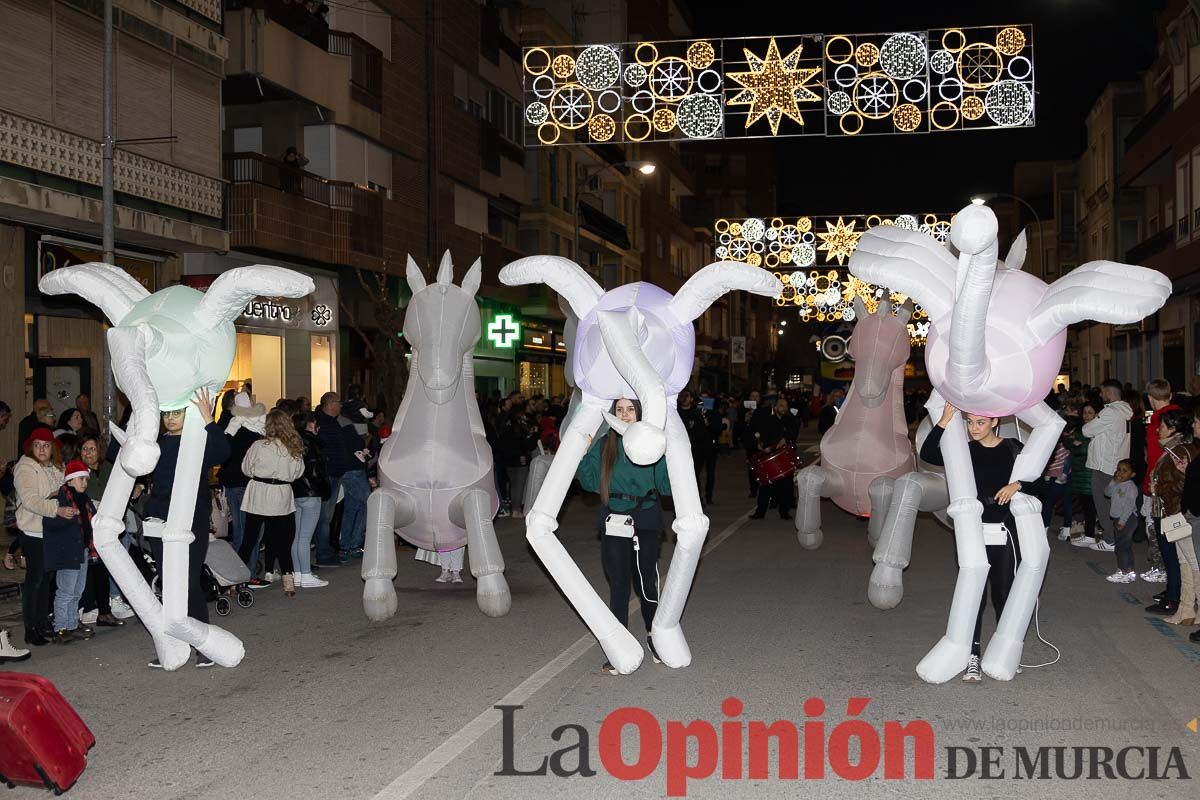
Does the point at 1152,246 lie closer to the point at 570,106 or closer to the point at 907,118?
the point at 907,118

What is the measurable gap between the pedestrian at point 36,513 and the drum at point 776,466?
9762 millimetres

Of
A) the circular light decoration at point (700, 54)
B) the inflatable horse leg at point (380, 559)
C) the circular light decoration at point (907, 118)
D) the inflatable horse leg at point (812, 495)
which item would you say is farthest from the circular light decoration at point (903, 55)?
the inflatable horse leg at point (380, 559)

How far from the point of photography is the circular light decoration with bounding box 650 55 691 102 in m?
16.2

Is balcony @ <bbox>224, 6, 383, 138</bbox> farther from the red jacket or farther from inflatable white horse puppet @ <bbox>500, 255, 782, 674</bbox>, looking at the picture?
the red jacket

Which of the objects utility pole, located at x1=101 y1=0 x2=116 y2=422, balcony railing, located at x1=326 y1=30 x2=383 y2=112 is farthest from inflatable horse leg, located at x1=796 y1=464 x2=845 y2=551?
balcony railing, located at x1=326 y1=30 x2=383 y2=112

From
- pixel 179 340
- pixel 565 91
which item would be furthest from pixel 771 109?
pixel 179 340

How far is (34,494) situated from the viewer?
28.5 ft

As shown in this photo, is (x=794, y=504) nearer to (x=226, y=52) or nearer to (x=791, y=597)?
(x=791, y=597)

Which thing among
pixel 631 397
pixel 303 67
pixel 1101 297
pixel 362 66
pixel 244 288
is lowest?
pixel 631 397

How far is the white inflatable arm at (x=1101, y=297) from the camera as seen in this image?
6.89 m

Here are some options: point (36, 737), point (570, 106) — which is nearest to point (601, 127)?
point (570, 106)

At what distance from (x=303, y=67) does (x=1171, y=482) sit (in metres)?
18.1

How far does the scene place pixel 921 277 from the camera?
7484 mm

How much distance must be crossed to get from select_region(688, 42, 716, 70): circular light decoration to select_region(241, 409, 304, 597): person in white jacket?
793 cm
